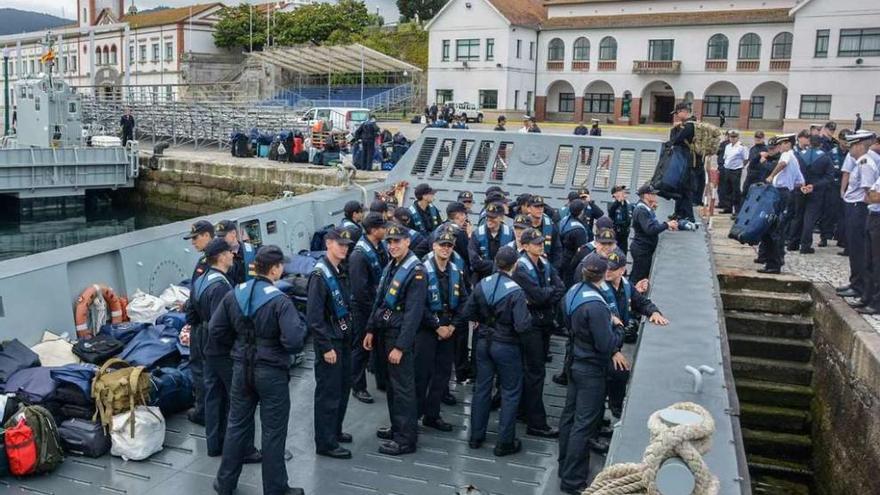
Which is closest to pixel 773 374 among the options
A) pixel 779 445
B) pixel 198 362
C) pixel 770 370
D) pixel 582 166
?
pixel 770 370

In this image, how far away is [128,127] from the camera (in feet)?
99.0

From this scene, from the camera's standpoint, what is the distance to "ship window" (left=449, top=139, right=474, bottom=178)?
12.1 m

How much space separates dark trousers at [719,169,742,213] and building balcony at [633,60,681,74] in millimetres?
32725

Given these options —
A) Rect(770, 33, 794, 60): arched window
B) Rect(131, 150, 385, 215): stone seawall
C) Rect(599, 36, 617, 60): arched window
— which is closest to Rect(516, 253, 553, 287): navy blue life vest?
Rect(131, 150, 385, 215): stone seawall

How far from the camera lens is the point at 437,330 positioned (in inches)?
249

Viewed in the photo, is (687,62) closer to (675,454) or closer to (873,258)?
(873,258)

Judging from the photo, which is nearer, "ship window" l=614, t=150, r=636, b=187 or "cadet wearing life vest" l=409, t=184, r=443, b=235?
"cadet wearing life vest" l=409, t=184, r=443, b=235

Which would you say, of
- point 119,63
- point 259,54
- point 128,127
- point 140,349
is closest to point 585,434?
point 140,349

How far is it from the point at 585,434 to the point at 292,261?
5440 mm

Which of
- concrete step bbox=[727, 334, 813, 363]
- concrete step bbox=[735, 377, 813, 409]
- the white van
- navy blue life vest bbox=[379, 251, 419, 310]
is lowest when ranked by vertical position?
concrete step bbox=[735, 377, 813, 409]

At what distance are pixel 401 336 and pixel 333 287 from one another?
0.64 m

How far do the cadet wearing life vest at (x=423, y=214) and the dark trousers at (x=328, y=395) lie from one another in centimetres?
299

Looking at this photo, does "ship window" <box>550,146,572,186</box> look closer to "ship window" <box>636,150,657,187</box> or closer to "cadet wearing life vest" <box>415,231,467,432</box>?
"ship window" <box>636,150,657,187</box>

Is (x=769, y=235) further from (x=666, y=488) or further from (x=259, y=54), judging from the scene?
(x=259, y=54)
